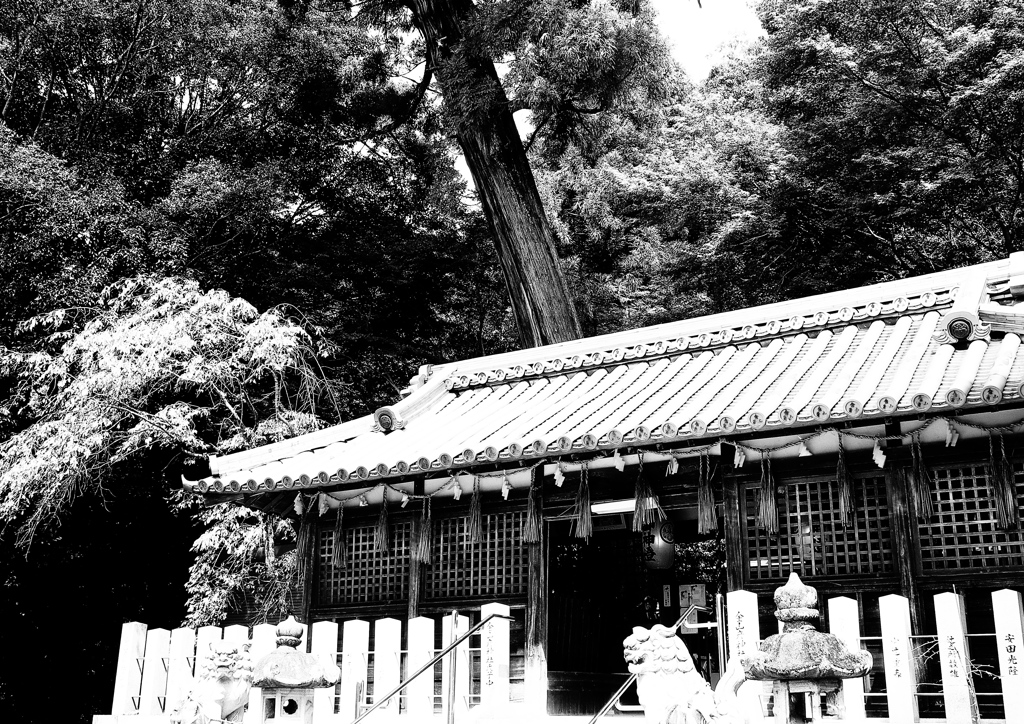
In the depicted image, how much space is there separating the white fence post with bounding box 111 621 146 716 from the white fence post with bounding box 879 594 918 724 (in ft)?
20.1

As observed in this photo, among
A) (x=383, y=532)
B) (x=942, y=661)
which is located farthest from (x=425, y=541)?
(x=942, y=661)

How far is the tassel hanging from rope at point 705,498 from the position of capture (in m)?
8.16

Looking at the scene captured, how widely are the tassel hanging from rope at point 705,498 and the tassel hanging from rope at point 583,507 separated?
0.93 m

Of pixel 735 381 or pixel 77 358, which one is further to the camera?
pixel 77 358

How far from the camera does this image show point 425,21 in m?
18.2

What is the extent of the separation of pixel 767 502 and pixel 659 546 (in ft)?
11.7

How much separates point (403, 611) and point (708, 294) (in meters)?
11.8

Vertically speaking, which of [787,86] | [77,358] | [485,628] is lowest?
[485,628]

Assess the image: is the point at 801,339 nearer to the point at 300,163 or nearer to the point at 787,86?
the point at 787,86

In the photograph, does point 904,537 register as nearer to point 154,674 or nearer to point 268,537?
point 154,674

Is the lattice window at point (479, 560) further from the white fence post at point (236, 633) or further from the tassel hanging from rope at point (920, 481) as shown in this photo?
the tassel hanging from rope at point (920, 481)

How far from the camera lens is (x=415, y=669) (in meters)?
7.90

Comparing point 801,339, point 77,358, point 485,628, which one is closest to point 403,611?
point 485,628

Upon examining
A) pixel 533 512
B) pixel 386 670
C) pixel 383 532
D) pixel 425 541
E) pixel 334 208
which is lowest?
pixel 386 670
